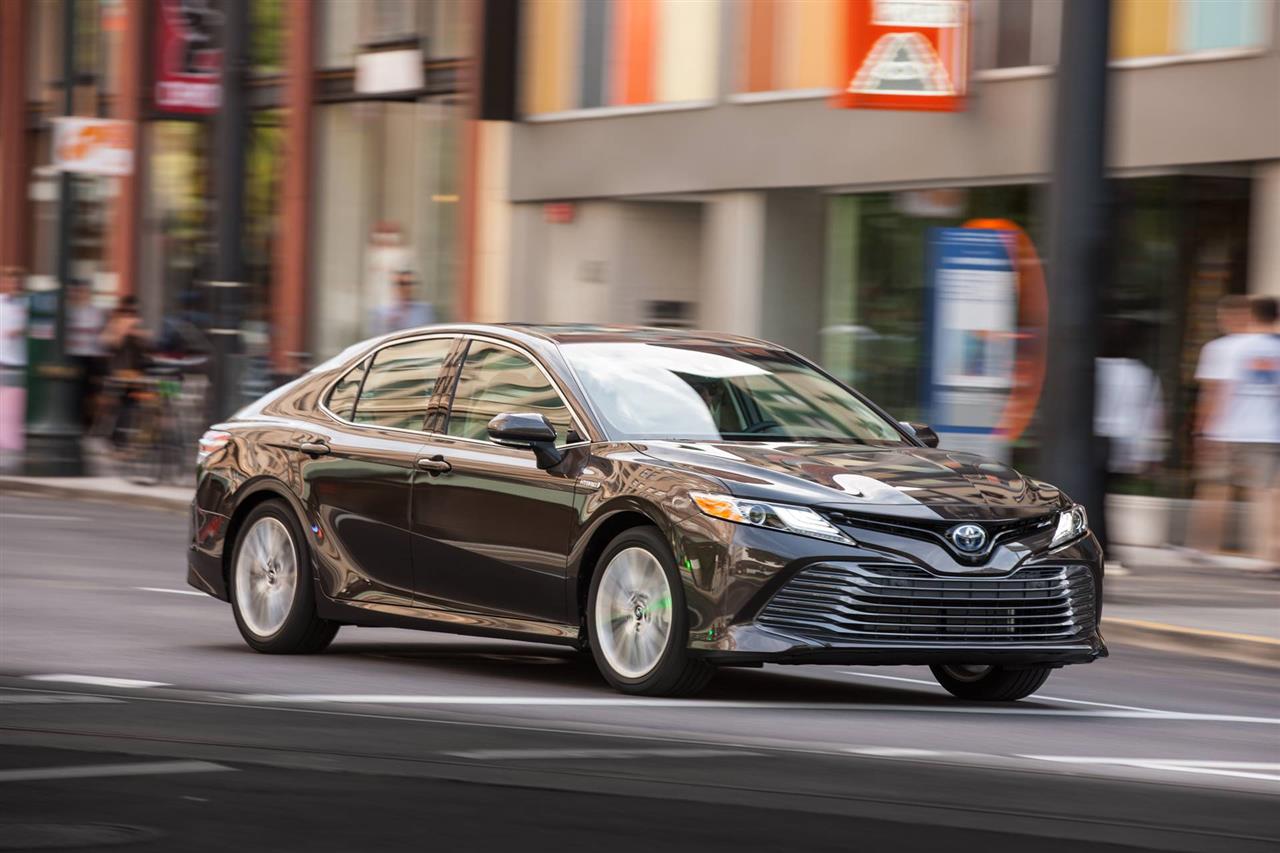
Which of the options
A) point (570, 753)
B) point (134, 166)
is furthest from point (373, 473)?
point (134, 166)

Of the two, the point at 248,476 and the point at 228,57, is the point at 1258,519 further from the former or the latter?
the point at 228,57

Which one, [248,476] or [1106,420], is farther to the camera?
[1106,420]

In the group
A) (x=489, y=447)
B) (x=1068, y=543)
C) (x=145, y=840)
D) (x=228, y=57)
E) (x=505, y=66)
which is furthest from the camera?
(x=505, y=66)

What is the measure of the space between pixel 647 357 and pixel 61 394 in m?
15.8

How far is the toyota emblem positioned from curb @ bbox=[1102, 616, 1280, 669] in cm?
421

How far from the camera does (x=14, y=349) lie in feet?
84.7

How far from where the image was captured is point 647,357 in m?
10.3

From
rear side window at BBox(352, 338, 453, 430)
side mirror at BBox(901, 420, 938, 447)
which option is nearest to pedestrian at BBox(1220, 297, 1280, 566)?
side mirror at BBox(901, 420, 938, 447)

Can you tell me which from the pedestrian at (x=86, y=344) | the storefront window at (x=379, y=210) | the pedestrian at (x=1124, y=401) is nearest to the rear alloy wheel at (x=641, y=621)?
the pedestrian at (x=1124, y=401)

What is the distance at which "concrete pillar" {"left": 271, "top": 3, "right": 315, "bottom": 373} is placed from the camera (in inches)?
1227

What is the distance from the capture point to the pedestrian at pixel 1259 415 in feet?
54.7

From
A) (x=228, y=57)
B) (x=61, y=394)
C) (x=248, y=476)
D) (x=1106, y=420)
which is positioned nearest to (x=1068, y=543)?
(x=248, y=476)

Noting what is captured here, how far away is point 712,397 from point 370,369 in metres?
1.80

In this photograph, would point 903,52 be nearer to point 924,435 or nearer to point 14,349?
point 14,349
